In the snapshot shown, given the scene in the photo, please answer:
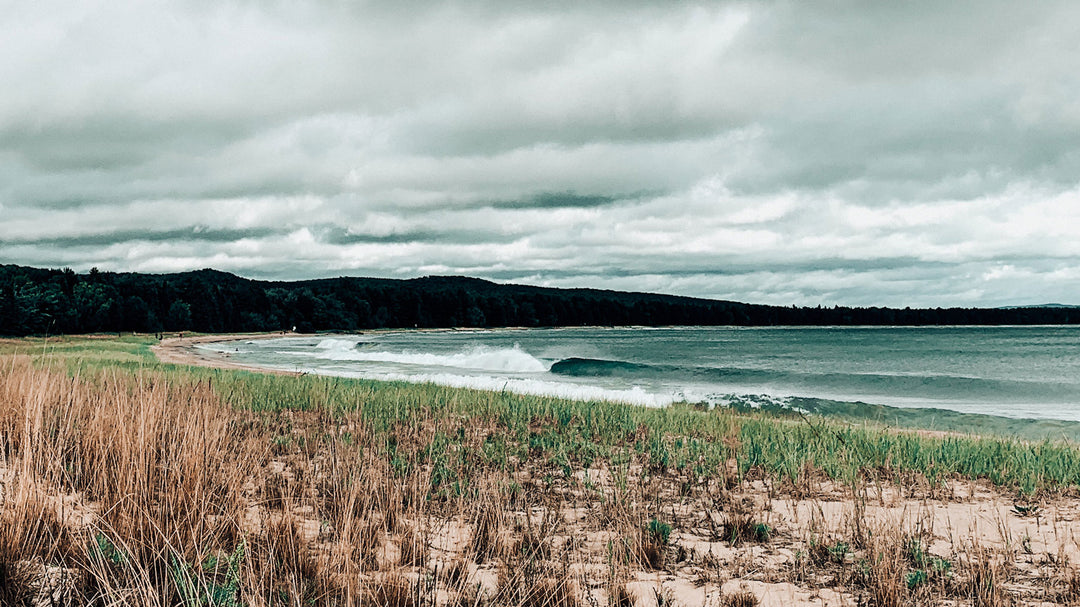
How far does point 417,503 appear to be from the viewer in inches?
219

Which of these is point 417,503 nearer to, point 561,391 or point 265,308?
point 561,391

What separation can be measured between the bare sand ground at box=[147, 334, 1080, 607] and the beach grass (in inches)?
1.5

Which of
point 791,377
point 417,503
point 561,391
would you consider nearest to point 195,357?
point 561,391

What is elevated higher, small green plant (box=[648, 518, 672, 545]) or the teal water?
small green plant (box=[648, 518, 672, 545])

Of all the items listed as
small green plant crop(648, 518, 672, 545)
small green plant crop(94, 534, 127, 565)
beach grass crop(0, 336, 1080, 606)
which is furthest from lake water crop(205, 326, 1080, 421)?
small green plant crop(94, 534, 127, 565)

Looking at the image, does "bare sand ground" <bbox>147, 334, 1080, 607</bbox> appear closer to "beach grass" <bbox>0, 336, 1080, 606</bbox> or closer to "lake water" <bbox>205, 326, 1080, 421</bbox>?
"beach grass" <bbox>0, 336, 1080, 606</bbox>

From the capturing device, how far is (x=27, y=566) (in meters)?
3.58

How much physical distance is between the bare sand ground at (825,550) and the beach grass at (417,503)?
0.04 meters

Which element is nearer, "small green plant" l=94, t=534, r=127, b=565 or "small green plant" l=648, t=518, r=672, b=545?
"small green plant" l=94, t=534, r=127, b=565

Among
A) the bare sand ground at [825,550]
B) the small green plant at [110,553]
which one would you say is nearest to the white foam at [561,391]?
the bare sand ground at [825,550]

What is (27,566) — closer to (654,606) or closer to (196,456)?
(196,456)

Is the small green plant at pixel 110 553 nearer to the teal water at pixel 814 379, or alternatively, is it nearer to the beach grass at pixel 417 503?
the beach grass at pixel 417 503

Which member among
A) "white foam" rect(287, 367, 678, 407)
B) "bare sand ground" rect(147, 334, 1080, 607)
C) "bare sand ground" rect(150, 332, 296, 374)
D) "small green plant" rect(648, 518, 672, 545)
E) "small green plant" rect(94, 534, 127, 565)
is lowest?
"bare sand ground" rect(150, 332, 296, 374)

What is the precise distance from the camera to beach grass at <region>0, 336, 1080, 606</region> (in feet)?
12.3
